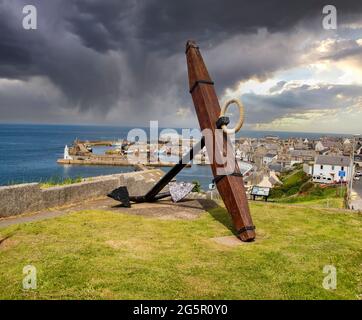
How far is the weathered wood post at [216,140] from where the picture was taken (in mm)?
7762

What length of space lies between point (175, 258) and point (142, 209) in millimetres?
4328

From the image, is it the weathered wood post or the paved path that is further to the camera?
the paved path

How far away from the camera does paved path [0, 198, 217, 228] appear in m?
9.10

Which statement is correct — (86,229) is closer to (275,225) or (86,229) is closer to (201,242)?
(201,242)

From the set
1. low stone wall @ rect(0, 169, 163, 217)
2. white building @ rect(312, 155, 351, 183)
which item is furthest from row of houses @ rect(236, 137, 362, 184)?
low stone wall @ rect(0, 169, 163, 217)

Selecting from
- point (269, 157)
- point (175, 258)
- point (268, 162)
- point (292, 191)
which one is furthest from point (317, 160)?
point (175, 258)

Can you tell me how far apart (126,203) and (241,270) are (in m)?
5.37

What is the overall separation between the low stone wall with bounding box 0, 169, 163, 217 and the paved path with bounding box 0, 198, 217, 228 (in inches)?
7.8
